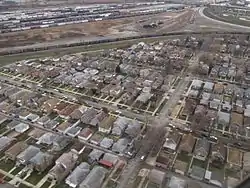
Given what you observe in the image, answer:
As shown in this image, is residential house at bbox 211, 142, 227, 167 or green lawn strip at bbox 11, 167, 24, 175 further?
residential house at bbox 211, 142, 227, 167

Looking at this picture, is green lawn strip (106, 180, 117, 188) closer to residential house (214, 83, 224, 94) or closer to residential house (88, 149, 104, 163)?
residential house (88, 149, 104, 163)

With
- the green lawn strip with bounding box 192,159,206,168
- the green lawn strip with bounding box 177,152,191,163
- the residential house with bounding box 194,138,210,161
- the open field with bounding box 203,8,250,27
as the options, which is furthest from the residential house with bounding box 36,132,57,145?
the open field with bounding box 203,8,250,27

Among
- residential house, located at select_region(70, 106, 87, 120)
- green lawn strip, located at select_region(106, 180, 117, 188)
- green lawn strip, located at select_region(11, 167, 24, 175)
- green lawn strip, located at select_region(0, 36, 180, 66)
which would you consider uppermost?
green lawn strip, located at select_region(0, 36, 180, 66)

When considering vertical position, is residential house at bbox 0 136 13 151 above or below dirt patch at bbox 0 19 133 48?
below

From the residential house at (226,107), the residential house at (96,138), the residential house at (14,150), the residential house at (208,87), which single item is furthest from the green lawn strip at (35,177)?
the residential house at (208,87)

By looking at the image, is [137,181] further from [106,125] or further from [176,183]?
[106,125]

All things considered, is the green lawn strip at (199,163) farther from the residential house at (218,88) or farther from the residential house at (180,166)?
the residential house at (218,88)

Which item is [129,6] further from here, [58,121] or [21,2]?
[58,121]

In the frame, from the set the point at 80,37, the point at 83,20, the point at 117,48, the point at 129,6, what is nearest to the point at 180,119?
the point at 117,48
